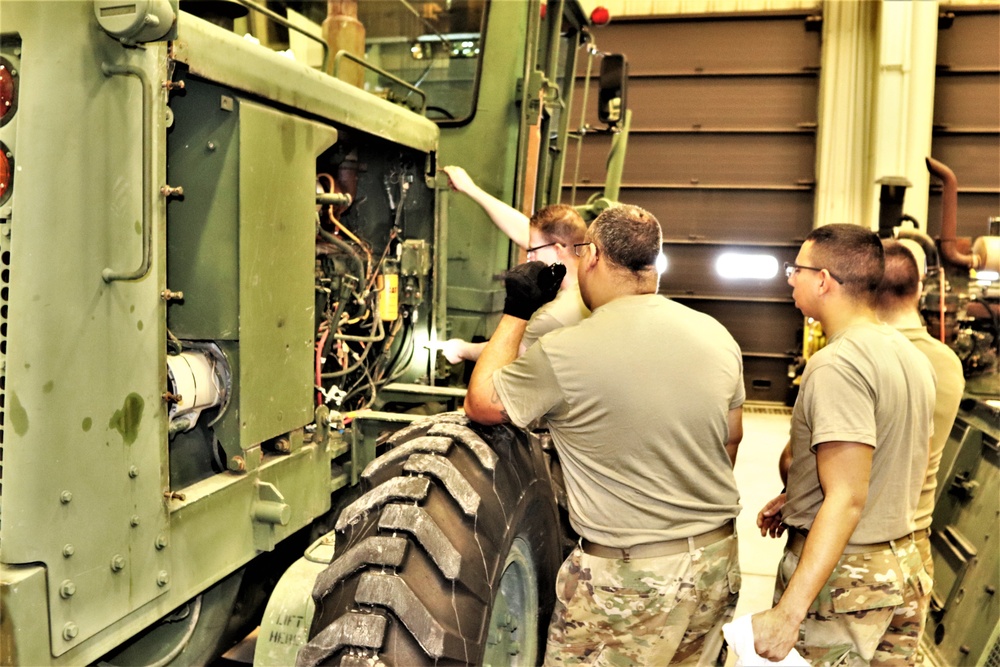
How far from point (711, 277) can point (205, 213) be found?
351 inches

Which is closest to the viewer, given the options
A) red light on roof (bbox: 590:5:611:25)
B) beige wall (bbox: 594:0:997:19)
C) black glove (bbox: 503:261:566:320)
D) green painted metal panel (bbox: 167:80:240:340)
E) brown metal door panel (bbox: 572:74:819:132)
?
green painted metal panel (bbox: 167:80:240:340)

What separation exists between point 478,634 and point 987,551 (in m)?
2.73

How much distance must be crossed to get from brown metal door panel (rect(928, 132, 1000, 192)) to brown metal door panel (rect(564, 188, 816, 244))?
59.4 inches

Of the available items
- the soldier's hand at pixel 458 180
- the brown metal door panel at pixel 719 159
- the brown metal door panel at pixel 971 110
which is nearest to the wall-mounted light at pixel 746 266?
the brown metal door panel at pixel 719 159

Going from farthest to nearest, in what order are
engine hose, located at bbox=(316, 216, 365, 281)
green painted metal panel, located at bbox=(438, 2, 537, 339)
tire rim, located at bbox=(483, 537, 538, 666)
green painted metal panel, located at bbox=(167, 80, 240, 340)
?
green painted metal panel, located at bbox=(438, 2, 537, 339) < engine hose, located at bbox=(316, 216, 365, 281) < tire rim, located at bbox=(483, 537, 538, 666) < green painted metal panel, located at bbox=(167, 80, 240, 340)

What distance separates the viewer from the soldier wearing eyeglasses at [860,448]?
7.50 feet

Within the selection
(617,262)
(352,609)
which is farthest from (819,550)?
(352,609)

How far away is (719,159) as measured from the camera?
1034cm

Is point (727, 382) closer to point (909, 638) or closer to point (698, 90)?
point (909, 638)

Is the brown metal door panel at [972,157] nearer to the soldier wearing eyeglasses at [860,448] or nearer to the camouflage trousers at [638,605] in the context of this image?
the soldier wearing eyeglasses at [860,448]

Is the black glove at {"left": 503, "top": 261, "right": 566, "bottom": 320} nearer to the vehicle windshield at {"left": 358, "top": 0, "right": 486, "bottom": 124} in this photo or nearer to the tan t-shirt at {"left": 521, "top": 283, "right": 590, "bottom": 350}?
the tan t-shirt at {"left": 521, "top": 283, "right": 590, "bottom": 350}

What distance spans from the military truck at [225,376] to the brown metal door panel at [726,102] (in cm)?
741

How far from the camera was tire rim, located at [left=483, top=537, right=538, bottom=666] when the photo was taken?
2.69 metres

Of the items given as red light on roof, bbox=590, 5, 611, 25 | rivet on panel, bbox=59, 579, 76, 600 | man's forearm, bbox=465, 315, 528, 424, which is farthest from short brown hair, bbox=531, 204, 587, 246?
red light on roof, bbox=590, 5, 611, 25
